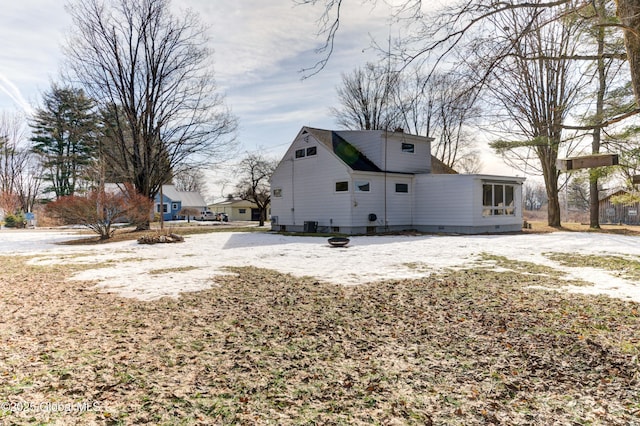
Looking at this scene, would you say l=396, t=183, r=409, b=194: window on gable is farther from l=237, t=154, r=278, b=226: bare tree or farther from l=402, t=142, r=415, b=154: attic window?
l=237, t=154, r=278, b=226: bare tree

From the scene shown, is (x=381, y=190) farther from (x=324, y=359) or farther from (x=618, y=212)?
(x=618, y=212)

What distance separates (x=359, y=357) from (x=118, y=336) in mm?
2701

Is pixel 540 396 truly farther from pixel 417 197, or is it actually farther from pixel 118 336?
pixel 417 197

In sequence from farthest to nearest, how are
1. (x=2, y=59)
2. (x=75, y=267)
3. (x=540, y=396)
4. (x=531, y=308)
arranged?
1. (x=2, y=59)
2. (x=75, y=267)
3. (x=531, y=308)
4. (x=540, y=396)

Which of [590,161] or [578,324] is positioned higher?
[590,161]

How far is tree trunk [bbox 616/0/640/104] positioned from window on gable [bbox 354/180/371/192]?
1546cm

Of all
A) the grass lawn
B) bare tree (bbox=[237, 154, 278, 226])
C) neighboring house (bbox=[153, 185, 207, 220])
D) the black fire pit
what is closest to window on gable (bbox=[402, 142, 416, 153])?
the black fire pit

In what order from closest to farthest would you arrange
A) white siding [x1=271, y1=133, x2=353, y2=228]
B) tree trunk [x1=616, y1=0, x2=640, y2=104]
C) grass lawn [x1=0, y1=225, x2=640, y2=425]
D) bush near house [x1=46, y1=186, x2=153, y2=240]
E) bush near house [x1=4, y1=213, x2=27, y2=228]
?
grass lawn [x1=0, y1=225, x2=640, y2=425]
tree trunk [x1=616, y1=0, x2=640, y2=104]
bush near house [x1=46, y1=186, x2=153, y2=240]
white siding [x1=271, y1=133, x2=353, y2=228]
bush near house [x1=4, y1=213, x2=27, y2=228]

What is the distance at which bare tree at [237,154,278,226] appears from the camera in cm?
3384

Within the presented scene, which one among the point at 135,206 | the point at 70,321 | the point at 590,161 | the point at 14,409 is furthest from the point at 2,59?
the point at 590,161

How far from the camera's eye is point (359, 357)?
11.2 feet

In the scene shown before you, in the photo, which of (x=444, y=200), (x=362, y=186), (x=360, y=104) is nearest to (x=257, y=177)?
(x=360, y=104)

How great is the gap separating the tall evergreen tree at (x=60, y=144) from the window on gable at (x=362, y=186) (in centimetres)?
3156

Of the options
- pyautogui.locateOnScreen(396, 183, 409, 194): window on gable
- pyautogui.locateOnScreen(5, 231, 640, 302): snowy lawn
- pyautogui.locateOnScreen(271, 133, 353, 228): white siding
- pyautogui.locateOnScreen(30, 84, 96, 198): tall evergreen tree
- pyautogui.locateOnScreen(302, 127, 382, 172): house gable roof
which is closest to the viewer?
pyautogui.locateOnScreen(5, 231, 640, 302): snowy lawn
